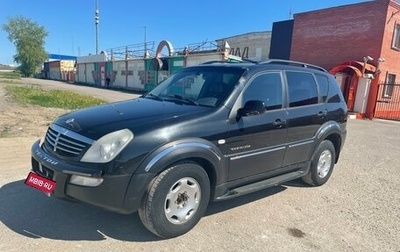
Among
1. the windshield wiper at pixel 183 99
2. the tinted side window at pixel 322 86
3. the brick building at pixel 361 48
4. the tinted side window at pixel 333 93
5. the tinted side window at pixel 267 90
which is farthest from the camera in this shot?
the brick building at pixel 361 48

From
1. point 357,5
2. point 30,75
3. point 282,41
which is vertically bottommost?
point 30,75

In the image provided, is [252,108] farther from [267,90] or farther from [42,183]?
[42,183]

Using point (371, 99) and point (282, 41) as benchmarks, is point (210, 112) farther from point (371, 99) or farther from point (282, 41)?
point (282, 41)

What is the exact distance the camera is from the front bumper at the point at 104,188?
2963 mm

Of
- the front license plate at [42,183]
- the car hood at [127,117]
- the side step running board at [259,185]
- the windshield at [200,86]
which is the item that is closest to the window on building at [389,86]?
the side step running board at [259,185]

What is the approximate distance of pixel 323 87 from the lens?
5250 millimetres

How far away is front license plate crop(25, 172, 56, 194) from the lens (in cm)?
315

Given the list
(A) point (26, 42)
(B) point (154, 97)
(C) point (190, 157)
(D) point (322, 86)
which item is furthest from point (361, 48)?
(A) point (26, 42)

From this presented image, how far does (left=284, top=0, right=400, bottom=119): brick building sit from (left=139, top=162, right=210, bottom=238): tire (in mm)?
16274

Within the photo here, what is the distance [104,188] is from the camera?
2.96m

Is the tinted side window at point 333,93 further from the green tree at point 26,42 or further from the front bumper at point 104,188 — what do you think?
the green tree at point 26,42

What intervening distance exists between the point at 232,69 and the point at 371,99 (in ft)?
51.6

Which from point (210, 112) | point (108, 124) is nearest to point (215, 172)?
point (210, 112)

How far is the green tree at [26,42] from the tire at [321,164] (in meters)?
80.7
